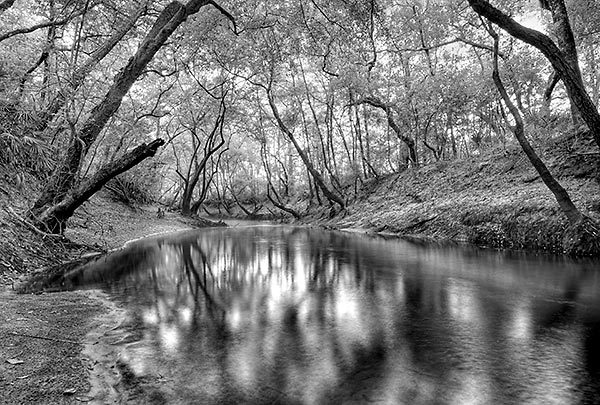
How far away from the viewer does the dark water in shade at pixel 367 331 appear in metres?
3.25

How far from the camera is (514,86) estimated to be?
16469 mm

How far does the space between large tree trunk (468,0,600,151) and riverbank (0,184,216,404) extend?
9.01 metres

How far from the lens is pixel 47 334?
4.04 meters

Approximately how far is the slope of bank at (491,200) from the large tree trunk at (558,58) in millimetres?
3008

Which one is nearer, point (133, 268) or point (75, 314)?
point (75, 314)

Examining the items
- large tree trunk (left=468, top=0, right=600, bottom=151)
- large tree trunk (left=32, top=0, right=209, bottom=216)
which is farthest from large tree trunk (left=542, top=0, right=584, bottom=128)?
large tree trunk (left=32, top=0, right=209, bottom=216)

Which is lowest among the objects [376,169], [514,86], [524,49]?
[376,169]

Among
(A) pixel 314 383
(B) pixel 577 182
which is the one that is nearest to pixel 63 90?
(A) pixel 314 383

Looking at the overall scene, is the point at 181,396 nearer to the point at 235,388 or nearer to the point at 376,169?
the point at 235,388

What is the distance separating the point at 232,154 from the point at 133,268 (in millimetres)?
30630

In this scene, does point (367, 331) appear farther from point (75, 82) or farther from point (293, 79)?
point (293, 79)

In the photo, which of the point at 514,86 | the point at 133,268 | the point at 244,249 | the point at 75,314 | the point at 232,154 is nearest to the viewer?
the point at 75,314

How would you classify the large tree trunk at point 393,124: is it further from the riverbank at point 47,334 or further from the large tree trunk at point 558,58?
the riverbank at point 47,334

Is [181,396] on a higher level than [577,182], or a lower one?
lower
